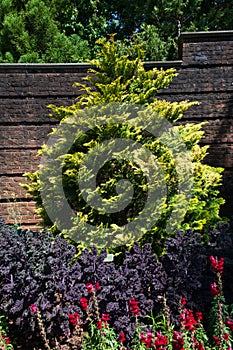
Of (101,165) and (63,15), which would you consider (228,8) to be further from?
(101,165)

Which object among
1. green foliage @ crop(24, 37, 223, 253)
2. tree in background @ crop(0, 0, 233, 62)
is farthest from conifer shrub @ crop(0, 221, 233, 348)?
tree in background @ crop(0, 0, 233, 62)

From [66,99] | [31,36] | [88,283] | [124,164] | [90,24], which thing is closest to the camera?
[88,283]

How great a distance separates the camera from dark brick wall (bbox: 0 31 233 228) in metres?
4.79

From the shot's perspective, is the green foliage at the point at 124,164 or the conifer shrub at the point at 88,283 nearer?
the conifer shrub at the point at 88,283

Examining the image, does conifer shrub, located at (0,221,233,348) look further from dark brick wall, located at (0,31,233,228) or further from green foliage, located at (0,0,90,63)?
green foliage, located at (0,0,90,63)

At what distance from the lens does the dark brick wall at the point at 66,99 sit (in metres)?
4.79

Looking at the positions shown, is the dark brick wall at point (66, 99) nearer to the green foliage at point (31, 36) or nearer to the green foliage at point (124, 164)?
the green foliage at point (124, 164)

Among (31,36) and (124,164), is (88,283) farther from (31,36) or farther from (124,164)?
(31,36)

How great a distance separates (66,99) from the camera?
16.0 feet

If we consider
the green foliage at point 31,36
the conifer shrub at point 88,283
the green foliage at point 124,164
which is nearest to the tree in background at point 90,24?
the green foliage at point 31,36

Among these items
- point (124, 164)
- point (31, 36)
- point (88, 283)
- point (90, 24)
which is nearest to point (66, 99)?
point (124, 164)

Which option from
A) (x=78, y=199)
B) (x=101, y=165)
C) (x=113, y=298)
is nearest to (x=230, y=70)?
(x=101, y=165)

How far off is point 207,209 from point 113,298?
1542 millimetres

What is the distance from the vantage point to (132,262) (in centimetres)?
288
